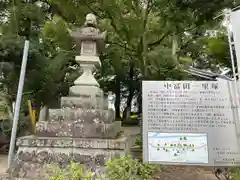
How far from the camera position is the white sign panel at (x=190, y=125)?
3.41m

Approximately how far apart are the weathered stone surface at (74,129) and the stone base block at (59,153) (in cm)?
15

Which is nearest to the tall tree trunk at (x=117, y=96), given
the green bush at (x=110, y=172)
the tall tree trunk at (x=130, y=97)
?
the tall tree trunk at (x=130, y=97)

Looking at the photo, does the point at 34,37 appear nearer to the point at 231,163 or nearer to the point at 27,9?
the point at 27,9

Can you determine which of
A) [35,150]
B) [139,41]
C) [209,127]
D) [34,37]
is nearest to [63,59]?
[34,37]

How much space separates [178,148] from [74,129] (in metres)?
2.07

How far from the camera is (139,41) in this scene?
429 inches

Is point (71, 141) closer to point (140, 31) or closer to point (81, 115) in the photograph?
point (81, 115)

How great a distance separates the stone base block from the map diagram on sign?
868mm

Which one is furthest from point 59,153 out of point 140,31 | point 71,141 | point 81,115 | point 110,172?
point 140,31

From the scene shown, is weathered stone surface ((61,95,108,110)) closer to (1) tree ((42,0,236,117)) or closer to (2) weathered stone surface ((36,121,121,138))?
(2) weathered stone surface ((36,121,121,138))

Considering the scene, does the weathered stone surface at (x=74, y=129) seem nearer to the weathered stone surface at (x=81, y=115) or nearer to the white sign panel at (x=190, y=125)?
the weathered stone surface at (x=81, y=115)

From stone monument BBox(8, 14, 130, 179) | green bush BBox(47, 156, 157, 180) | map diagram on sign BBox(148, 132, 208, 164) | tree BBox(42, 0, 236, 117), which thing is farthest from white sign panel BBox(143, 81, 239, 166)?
tree BBox(42, 0, 236, 117)

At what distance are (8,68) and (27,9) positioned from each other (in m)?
3.19

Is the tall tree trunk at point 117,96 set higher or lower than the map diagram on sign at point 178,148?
higher
